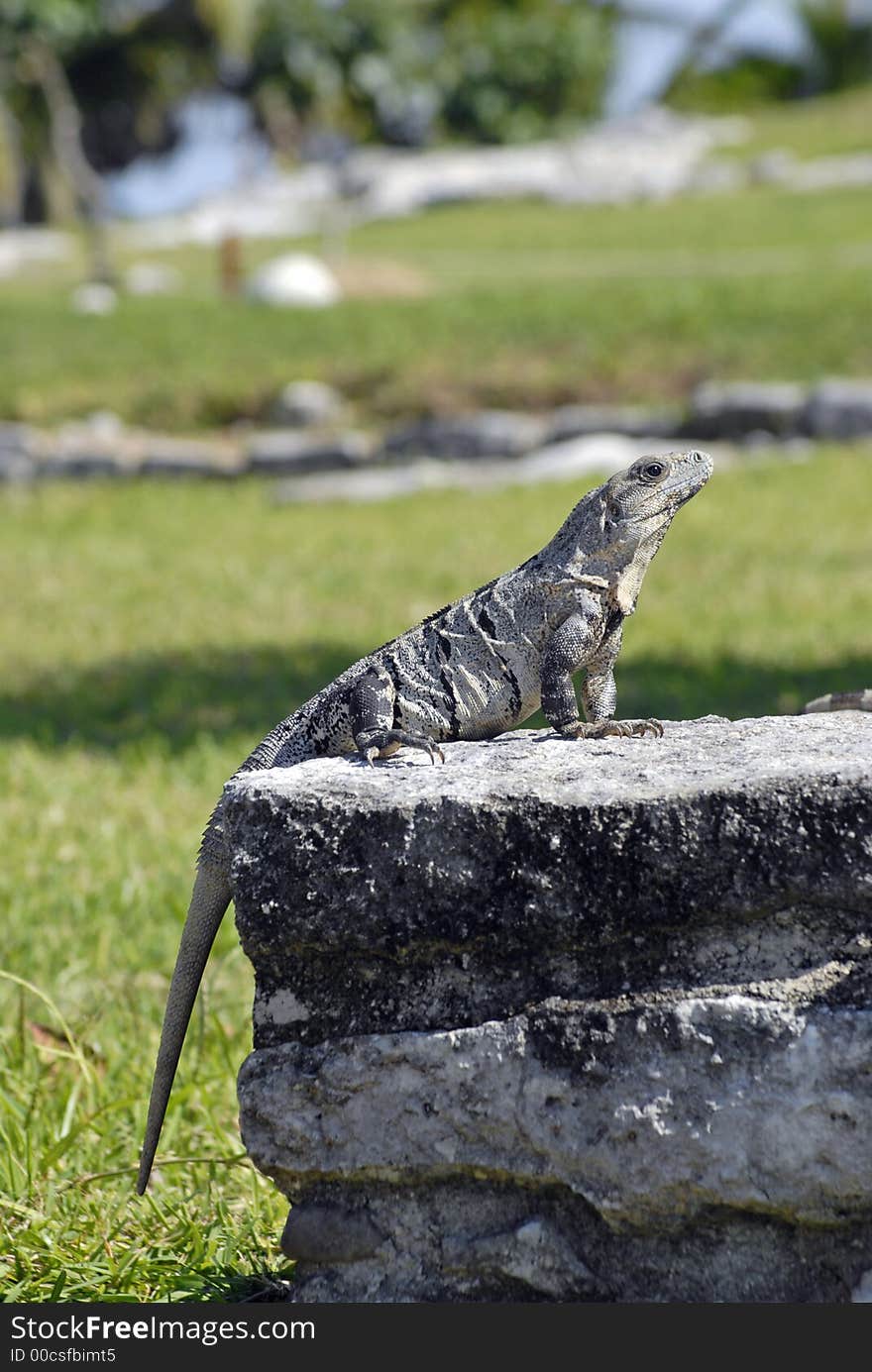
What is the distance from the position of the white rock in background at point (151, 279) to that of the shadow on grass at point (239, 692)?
14.8 m

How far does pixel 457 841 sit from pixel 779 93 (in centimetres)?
4973

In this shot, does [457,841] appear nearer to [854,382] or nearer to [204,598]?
[204,598]

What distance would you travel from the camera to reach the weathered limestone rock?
2.12 m

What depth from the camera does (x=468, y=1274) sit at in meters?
2.23

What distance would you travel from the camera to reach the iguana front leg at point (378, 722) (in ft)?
8.09

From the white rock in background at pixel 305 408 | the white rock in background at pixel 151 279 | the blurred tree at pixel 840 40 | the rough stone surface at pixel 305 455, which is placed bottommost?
the rough stone surface at pixel 305 455

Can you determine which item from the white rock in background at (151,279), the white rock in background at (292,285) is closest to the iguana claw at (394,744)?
the white rock in background at (292,285)

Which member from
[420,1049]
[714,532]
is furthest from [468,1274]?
[714,532]

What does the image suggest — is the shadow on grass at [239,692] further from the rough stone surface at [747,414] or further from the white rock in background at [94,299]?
the white rock in background at [94,299]

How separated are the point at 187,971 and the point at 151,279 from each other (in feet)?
75.5

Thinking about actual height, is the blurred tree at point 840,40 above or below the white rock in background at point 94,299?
above

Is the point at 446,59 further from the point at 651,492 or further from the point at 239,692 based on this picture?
the point at 651,492

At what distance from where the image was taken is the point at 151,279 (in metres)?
24.2

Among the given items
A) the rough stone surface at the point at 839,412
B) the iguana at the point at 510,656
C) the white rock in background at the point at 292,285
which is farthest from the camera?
the white rock in background at the point at 292,285
